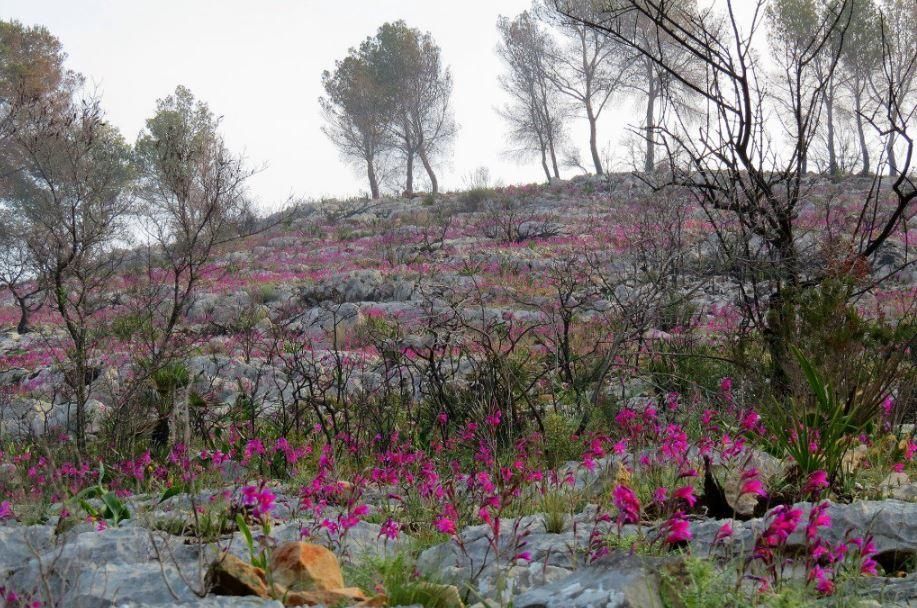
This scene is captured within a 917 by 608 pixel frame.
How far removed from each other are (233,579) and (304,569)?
Result: 23 cm

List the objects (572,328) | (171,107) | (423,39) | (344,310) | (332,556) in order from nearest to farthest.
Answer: (332,556), (572,328), (344,310), (171,107), (423,39)

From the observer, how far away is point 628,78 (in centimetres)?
3788

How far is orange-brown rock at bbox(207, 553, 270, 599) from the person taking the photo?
2.61 m

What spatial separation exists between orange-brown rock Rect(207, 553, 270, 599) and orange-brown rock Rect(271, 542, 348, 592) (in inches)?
3.0

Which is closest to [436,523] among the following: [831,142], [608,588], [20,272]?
[608,588]

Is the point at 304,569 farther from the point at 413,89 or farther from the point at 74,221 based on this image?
the point at 413,89

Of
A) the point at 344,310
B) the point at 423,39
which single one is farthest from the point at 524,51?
the point at 344,310

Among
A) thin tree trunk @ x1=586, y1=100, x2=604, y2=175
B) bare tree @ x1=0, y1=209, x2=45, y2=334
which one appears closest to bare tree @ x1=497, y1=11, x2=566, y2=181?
thin tree trunk @ x1=586, y1=100, x2=604, y2=175

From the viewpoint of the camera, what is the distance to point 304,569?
8.72 ft

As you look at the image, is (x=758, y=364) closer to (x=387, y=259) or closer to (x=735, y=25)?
(x=735, y=25)

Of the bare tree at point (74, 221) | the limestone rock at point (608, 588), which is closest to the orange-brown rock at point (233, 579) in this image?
the limestone rock at point (608, 588)

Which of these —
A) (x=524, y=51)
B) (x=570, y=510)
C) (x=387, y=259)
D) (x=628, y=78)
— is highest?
(x=524, y=51)

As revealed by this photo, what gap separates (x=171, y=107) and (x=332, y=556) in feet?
140

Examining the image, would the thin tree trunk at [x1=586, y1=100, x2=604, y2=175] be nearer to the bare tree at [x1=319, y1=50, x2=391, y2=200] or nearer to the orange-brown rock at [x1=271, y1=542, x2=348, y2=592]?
the bare tree at [x1=319, y1=50, x2=391, y2=200]
